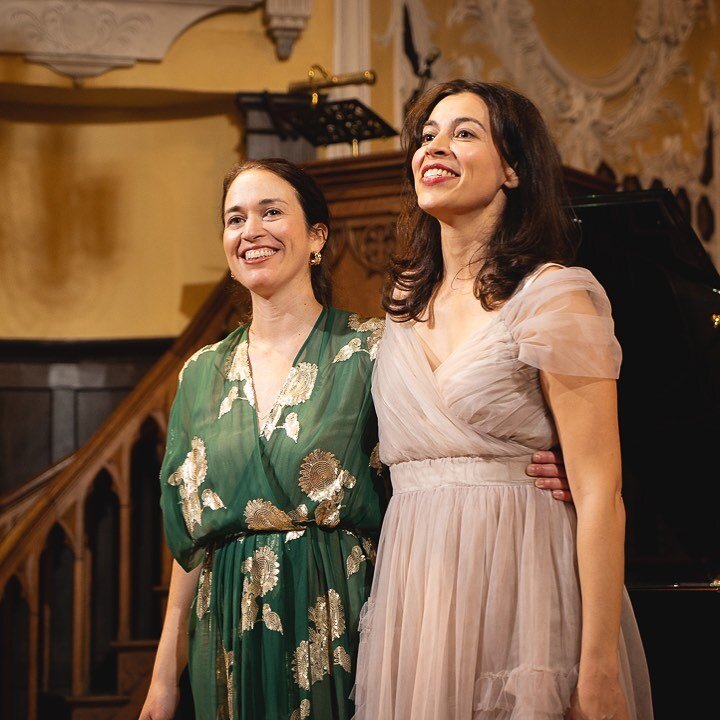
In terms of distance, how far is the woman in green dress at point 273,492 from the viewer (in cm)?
232

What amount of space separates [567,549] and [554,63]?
4.62 metres

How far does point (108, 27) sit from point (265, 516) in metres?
3.89

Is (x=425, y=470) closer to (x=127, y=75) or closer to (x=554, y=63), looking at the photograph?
(x=127, y=75)

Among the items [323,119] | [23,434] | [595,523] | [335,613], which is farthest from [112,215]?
[595,523]

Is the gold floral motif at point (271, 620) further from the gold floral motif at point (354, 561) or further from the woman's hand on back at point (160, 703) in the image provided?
the woman's hand on back at point (160, 703)

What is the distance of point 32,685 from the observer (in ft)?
12.9

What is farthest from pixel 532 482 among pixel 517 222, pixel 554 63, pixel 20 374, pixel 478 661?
pixel 554 63

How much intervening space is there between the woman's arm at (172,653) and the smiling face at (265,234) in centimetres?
65

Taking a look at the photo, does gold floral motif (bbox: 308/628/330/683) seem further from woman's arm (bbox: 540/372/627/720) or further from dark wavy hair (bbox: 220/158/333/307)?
dark wavy hair (bbox: 220/158/333/307)

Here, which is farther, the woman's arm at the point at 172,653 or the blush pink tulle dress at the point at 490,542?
the woman's arm at the point at 172,653

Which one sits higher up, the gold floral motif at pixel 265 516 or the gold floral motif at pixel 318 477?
the gold floral motif at pixel 318 477

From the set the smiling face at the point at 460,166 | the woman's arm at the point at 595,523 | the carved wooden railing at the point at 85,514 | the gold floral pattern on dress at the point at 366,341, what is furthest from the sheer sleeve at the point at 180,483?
the carved wooden railing at the point at 85,514

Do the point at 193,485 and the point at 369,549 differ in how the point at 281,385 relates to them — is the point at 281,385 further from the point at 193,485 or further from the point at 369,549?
the point at 369,549

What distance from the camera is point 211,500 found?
95.2 inches
